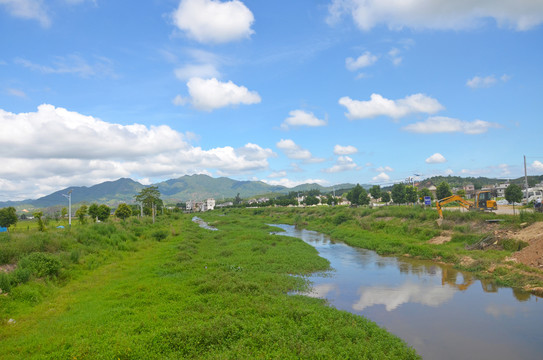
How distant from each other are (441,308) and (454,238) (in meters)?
17.5

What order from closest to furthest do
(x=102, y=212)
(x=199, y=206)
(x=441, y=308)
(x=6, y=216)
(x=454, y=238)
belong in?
(x=441, y=308), (x=454, y=238), (x=6, y=216), (x=102, y=212), (x=199, y=206)

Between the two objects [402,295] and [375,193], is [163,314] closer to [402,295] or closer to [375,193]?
[402,295]

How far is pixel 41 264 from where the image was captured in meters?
16.4

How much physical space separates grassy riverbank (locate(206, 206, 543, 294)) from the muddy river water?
1360 millimetres

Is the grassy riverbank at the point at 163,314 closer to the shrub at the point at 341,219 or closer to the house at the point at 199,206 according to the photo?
the shrub at the point at 341,219

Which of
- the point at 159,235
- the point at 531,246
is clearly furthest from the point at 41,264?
the point at 531,246

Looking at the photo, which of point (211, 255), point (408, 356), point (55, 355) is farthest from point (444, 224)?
point (55, 355)

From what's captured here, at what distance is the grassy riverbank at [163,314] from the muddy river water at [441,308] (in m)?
1.93

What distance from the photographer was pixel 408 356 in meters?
9.98

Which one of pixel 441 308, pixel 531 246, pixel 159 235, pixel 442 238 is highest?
pixel 531 246

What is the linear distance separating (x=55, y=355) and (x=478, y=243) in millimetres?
29362

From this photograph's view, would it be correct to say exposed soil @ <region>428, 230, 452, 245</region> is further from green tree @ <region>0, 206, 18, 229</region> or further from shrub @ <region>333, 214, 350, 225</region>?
green tree @ <region>0, 206, 18, 229</region>

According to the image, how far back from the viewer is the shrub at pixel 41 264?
1582cm

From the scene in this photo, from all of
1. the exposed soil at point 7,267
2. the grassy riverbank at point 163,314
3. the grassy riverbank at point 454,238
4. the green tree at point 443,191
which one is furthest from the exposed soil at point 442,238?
the green tree at point 443,191
